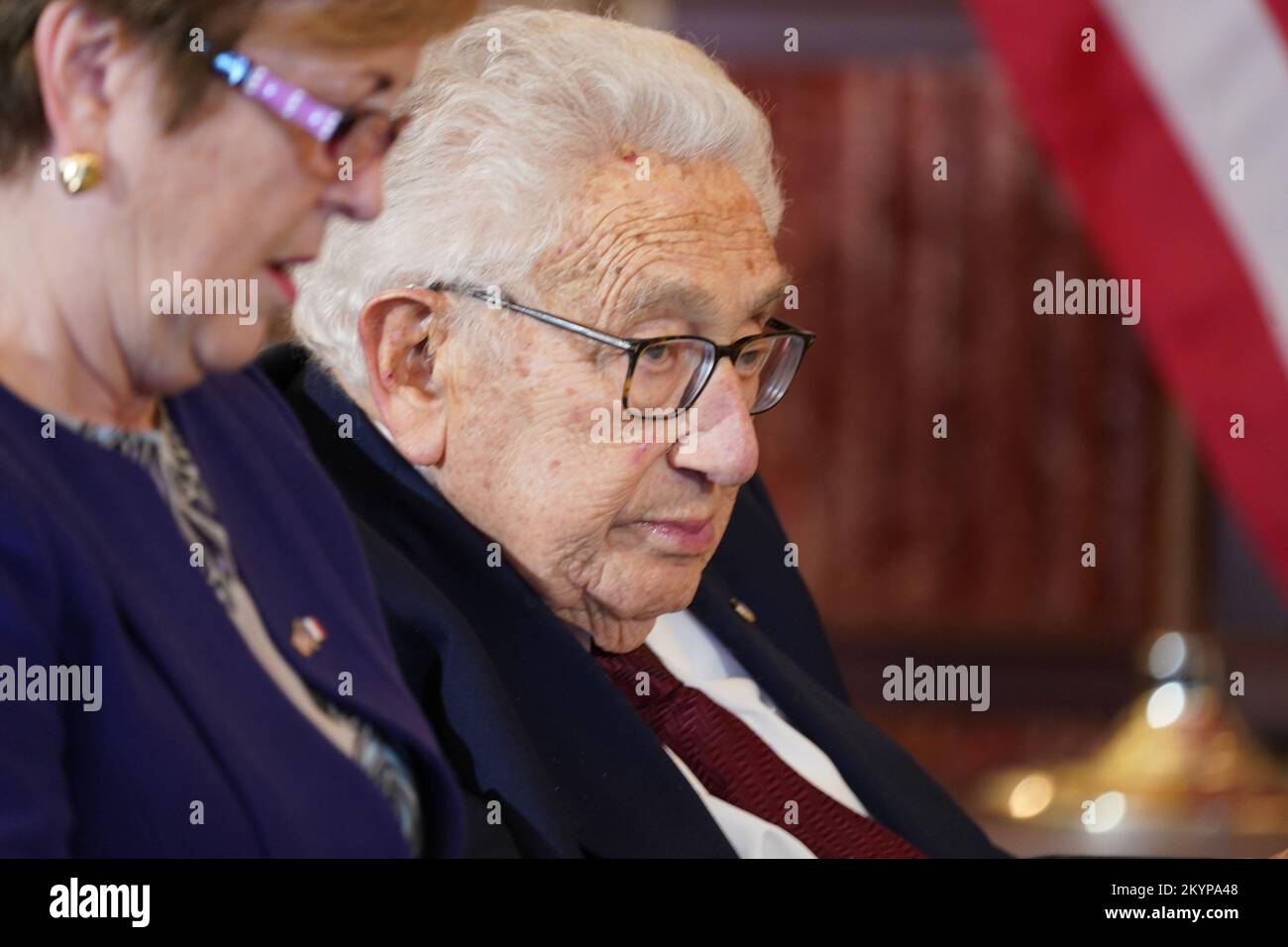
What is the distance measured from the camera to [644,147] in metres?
1.37

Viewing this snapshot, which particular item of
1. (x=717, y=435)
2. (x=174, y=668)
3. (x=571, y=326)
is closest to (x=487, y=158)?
(x=571, y=326)

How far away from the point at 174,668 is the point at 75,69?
0.32 meters

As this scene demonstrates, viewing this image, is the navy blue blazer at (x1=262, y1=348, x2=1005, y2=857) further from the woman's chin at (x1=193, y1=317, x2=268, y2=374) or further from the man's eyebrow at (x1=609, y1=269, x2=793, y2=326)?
the woman's chin at (x1=193, y1=317, x2=268, y2=374)

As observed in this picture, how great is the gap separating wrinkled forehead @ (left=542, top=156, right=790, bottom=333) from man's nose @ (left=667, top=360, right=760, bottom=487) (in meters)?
0.05

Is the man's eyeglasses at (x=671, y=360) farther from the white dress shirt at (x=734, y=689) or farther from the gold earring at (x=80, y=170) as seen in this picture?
the gold earring at (x=80, y=170)

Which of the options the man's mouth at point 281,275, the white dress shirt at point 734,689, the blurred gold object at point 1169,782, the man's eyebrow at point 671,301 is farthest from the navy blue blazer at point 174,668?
the blurred gold object at point 1169,782

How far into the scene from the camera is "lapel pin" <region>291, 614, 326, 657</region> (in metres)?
1.05

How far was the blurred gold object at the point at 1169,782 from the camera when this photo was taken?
2078 mm

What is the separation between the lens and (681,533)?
141cm

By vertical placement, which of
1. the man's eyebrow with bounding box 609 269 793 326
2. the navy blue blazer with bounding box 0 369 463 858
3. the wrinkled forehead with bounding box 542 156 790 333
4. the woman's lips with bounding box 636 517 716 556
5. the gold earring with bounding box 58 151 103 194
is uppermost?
the wrinkled forehead with bounding box 542 156 790 333

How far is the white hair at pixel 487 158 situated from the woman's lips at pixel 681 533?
0.72 feet

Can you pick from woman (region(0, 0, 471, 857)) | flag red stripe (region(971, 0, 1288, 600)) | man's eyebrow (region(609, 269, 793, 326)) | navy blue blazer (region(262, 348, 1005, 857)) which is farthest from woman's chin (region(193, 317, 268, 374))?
flag red stripe (region(971, 0, 1288, 600))

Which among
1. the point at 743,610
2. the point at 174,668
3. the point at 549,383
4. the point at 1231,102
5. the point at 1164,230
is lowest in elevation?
the point at 174,668

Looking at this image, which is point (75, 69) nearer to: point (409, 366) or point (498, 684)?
point (409, 366)
